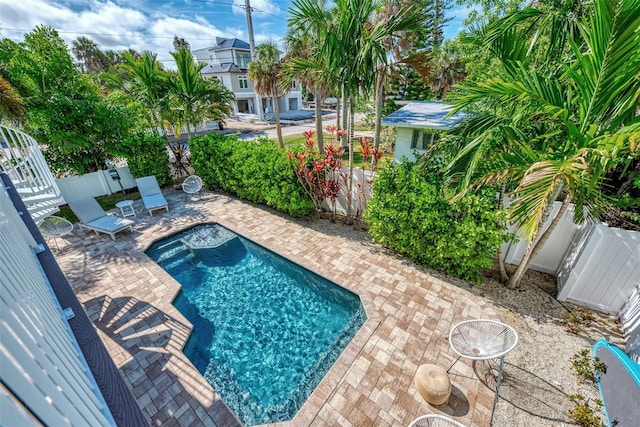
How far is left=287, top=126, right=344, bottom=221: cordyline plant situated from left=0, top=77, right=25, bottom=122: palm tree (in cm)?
841

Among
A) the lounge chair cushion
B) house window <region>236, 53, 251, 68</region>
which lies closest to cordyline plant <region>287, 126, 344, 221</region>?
the lounge chair cushion

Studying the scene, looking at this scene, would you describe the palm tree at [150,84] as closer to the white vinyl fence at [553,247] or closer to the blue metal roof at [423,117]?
the blue metal roof at [423,117]

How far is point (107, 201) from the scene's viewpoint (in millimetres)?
11117

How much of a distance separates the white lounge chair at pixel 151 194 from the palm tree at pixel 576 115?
1015 centimetres

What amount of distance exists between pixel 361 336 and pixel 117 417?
4066mm

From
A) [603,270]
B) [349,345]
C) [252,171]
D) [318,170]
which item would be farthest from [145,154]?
[603,270]

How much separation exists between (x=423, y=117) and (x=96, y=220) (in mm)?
15101

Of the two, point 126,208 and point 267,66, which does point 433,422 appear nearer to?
point 126,208

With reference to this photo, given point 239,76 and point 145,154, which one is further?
point 239,76

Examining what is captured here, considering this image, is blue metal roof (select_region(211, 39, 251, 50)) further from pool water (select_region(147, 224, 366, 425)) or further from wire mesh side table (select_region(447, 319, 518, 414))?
wire mesh side table (select_region(447, 319, 518, 414))

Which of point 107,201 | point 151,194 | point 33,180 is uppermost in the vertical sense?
point 33,180

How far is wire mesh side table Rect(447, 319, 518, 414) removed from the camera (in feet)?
13.6

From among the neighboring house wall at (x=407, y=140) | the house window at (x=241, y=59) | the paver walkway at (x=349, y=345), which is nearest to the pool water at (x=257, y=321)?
the paver walkway at (x=349, y=345)

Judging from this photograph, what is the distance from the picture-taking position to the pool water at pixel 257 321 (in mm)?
4547
